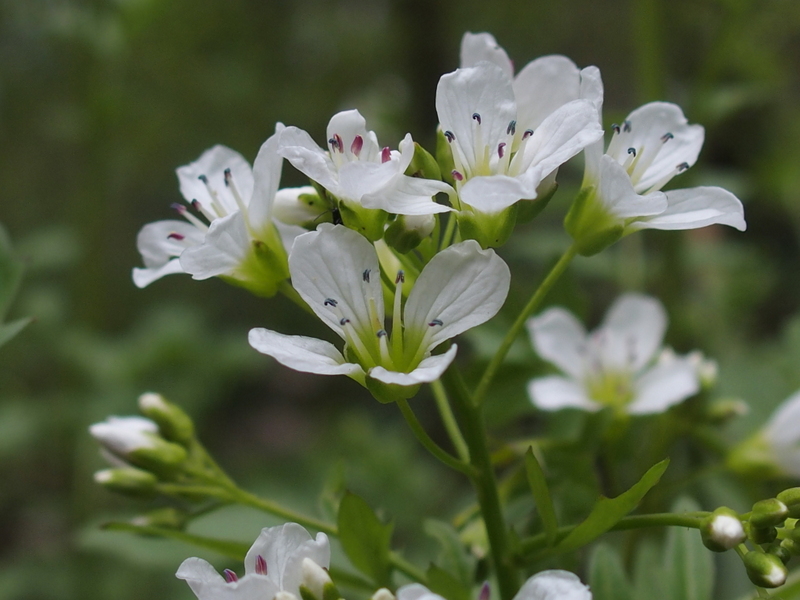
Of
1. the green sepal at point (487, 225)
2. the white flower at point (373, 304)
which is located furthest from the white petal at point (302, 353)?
the green sepal at point (487, 225)

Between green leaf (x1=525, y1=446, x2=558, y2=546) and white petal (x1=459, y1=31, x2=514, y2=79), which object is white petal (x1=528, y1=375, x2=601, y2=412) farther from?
white petal (x1=459, y1=31, x2=514, y2=79)

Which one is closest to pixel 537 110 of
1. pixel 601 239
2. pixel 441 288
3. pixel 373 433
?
pixel 601 239

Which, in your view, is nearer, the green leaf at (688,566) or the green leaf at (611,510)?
the green leaf at (611,510)

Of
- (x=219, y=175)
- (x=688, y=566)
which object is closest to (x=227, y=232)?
(x=219, y=175)

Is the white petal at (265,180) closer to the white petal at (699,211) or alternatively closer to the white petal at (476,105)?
the white petal at (476,105)

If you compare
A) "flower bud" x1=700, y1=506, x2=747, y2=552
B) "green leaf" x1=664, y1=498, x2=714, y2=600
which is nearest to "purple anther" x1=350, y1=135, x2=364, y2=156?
"flower bud" x1=700, y1=506, x2=747, y2=552

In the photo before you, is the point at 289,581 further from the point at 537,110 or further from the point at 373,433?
the point at 373,433
